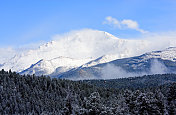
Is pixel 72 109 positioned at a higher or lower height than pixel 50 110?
higher

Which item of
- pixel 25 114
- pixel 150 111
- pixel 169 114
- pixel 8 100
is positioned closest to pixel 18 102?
pixel 8 100

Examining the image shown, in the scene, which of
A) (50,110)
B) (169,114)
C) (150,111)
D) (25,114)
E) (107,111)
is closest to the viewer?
(107,111)

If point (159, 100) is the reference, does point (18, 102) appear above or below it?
below

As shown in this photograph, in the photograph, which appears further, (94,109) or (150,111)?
(150,111)

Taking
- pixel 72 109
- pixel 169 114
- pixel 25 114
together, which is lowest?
pixel 25 114

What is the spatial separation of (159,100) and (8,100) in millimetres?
146243

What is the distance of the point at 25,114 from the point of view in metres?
175

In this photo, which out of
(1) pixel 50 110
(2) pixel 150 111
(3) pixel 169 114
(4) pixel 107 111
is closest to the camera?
(4) pixel 107 111

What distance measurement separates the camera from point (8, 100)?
19175 cm

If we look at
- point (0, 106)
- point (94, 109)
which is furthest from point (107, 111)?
point (0, 106)

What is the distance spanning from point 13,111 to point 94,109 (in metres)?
142

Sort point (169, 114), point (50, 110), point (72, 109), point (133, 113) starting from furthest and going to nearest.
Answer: point (50, 110)
point (169, 114)
point (133, 113)
point (72, 109)

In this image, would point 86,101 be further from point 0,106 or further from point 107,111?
point 0,106

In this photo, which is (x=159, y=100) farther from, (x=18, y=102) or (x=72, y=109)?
(x=18, y=102)
